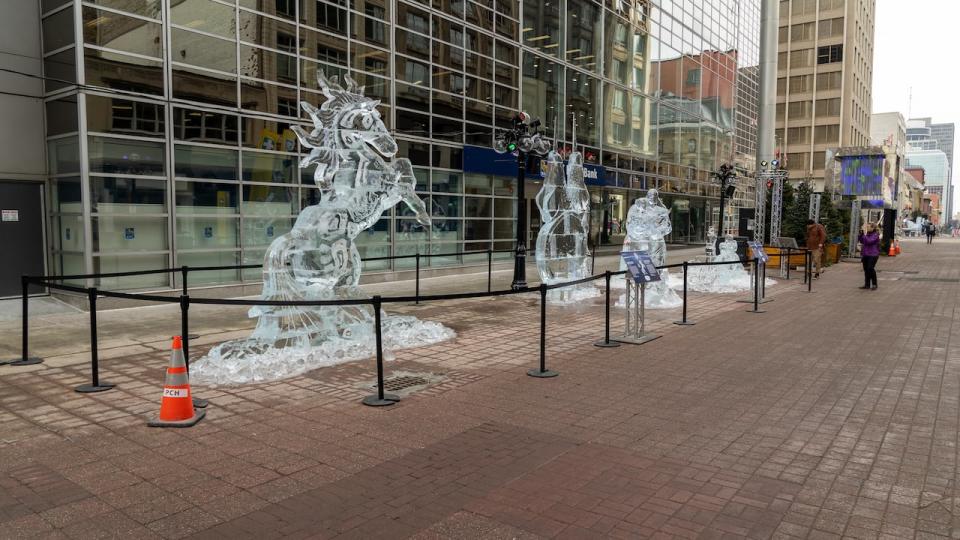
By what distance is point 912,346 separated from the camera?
1005 cm

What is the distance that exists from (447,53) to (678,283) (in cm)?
1044

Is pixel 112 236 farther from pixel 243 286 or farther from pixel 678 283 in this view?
pixel 678 283

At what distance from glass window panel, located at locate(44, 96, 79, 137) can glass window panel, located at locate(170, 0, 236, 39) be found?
276 cm

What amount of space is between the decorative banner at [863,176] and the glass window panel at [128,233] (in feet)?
116

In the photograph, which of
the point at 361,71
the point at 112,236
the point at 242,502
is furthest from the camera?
the point at 361,71

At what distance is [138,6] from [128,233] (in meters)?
4.71

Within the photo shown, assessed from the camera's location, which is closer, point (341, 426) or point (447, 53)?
point (341, 426)

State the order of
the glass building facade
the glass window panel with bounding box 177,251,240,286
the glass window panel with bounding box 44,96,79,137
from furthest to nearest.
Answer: the glass window panel with bounding box 177,251,240,286, the glass building facade, the glass window panel with bounding box 44,96,79,137

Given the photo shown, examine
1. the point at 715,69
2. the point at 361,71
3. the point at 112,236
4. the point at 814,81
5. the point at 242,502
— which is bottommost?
the point at 242,502

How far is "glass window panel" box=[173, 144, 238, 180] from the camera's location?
46.9ft

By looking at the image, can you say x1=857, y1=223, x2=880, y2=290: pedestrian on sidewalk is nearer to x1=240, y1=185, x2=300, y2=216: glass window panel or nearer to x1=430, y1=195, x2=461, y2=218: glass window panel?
x1=430, y1=195, x2=461, y2=218: glass window panel

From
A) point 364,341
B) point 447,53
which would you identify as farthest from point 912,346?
point 447,53

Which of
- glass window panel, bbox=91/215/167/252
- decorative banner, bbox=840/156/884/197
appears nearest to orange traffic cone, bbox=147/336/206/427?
glass window panel, bbox=91/215/167/252

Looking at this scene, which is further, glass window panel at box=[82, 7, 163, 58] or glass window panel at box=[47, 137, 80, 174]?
glass window panel at box=[47, 137, 80, 174]
